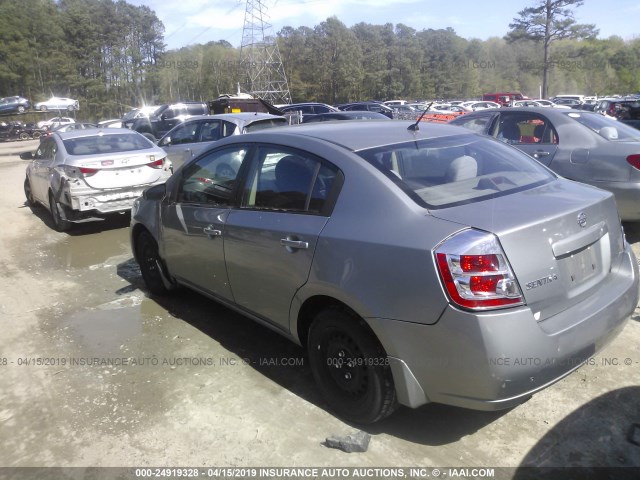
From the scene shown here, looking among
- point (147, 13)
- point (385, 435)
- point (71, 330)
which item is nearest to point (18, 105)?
point (147, 13)

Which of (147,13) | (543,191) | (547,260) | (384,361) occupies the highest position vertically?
(147,13)

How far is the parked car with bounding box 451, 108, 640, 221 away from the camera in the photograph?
5.69 metres

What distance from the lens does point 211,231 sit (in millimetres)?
3807

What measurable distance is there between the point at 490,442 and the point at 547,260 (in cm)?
108

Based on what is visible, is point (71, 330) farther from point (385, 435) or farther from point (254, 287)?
point (385, 435)

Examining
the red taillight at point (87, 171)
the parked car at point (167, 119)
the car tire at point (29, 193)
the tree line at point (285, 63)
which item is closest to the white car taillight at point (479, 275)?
the red taillight at point (87, 171)

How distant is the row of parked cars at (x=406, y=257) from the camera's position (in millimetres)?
2359

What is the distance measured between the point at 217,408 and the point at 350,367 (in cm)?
95

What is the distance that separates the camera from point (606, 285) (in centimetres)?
283

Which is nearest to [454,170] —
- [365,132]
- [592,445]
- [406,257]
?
[365,132]

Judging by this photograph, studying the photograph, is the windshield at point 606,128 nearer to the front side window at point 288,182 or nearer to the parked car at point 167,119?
the front side window at point 288,182

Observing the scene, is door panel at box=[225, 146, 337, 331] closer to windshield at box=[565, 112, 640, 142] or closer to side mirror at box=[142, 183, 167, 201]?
side mirror at box=[142, 183, 167, 201]

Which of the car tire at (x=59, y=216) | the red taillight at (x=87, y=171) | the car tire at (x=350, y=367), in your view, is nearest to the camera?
the car tire at (x=350, y=367)

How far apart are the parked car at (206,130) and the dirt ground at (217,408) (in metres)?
5.21
